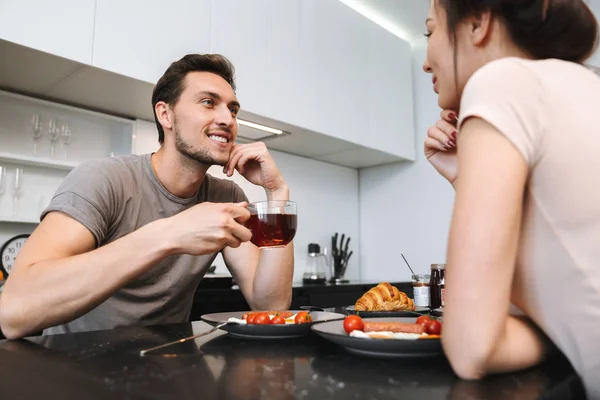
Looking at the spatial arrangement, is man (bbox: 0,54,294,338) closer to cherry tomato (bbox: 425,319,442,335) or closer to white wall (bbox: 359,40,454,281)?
cherry tomato (bbox: 425,319,442,335)

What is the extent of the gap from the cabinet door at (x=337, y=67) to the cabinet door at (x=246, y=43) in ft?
1.17

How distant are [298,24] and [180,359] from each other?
2607 millimetres

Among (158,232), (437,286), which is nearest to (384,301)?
(437,286)

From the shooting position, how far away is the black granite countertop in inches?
19.9

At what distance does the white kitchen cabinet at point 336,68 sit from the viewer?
2.95m

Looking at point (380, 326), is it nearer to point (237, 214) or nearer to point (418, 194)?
point (237, 214)

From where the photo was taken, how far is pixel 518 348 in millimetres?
595

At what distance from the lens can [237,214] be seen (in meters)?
0.92

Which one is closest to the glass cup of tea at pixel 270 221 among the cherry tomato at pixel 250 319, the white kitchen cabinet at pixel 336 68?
the cherry tomato at pixel 250 319

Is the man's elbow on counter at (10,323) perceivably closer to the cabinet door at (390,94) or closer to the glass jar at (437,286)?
the glass jar at (437,286)

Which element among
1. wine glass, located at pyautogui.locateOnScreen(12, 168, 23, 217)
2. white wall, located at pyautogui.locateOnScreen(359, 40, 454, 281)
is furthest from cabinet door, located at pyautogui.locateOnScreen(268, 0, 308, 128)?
wine glass, located at pyautogui.locateOnScreen(12, 168, 23, 217)

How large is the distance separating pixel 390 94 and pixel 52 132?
7.69ft

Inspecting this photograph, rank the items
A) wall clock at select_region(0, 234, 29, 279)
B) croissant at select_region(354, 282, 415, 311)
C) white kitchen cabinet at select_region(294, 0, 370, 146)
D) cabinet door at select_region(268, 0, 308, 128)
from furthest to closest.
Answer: white kitchen cabinet at select_region(294, 0, 370, 146), cabinet door at select_region(268, 0, 308, 128), wall clock at select_region(0, 234, 29, 279), croissant at select_region(354, 282, 415, 311)

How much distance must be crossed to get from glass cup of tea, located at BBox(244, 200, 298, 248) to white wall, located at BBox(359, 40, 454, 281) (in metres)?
2.65
